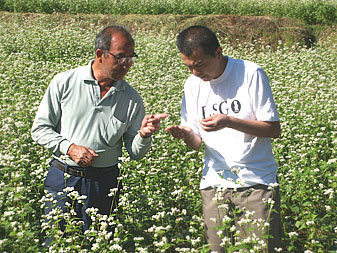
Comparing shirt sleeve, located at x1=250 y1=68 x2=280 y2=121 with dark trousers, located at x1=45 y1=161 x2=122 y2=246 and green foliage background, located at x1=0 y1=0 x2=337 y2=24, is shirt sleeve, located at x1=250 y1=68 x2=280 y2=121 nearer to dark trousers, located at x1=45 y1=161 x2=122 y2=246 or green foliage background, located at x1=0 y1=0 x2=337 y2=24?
dark trousers, located at x1=45 y1=161 x2=122 y2=246

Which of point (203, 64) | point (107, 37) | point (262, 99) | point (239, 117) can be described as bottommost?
point (239, 117)

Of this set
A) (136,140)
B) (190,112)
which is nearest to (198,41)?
(190,112)

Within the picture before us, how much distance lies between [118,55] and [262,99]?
3.42ft

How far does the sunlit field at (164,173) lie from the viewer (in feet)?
9.62

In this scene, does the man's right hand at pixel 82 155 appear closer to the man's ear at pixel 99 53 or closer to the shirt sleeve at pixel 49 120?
the shirt sleeve at pixel 49 120

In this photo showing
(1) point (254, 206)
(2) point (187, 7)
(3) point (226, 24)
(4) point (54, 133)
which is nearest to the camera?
(1) point (254, 206)

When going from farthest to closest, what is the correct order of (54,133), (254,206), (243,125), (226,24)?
(226,24) < (54,133) < (254,206) < (243,125)

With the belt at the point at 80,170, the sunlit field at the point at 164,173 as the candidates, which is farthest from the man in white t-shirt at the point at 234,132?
the belt at the point at 80,170

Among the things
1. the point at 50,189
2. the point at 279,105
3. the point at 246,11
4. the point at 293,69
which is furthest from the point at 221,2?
the point at 50,189

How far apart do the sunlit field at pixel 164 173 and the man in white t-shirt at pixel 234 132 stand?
27 cm

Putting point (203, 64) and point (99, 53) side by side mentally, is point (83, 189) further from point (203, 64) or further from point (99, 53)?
point (203, 64)

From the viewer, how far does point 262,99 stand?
2.70m

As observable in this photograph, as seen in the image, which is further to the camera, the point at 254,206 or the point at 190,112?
the point at 190,112

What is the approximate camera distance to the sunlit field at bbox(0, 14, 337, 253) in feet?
9.62
